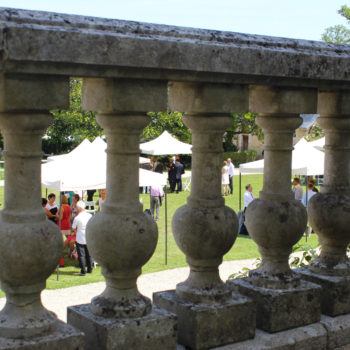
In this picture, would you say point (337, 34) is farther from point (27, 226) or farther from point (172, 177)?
point (27, 226)

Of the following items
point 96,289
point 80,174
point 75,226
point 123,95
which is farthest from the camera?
point 80,174

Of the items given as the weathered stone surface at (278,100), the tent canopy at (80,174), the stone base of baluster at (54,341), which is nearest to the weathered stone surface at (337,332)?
the weathered stone surface at (278,100)

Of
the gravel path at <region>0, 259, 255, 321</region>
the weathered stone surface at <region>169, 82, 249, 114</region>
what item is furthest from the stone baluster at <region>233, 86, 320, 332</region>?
the gravel path at <region>0, 259, 255, 321</region>

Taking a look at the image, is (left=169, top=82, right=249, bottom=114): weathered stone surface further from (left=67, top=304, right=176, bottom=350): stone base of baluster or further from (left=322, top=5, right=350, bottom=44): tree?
(left=322, top=5, right=350, bottom=44): tree

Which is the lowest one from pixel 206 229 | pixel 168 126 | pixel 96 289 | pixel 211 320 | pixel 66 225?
pixel 96 289

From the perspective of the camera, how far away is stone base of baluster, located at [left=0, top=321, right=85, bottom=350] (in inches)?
98.0

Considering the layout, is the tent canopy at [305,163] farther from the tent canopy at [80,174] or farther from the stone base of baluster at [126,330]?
the stone base of baluster at [126,330]

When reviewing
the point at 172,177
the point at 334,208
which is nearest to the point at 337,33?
the point at 172,177

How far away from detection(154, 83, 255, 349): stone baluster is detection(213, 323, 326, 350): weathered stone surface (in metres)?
0.05

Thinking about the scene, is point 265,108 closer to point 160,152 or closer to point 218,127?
point 218,127

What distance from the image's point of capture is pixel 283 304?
3328 millimetres

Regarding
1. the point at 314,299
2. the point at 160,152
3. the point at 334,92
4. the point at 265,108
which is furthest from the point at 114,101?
the point at 160,152

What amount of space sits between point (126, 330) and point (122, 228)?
17.7 inches

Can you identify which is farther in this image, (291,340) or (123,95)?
(291,340)
